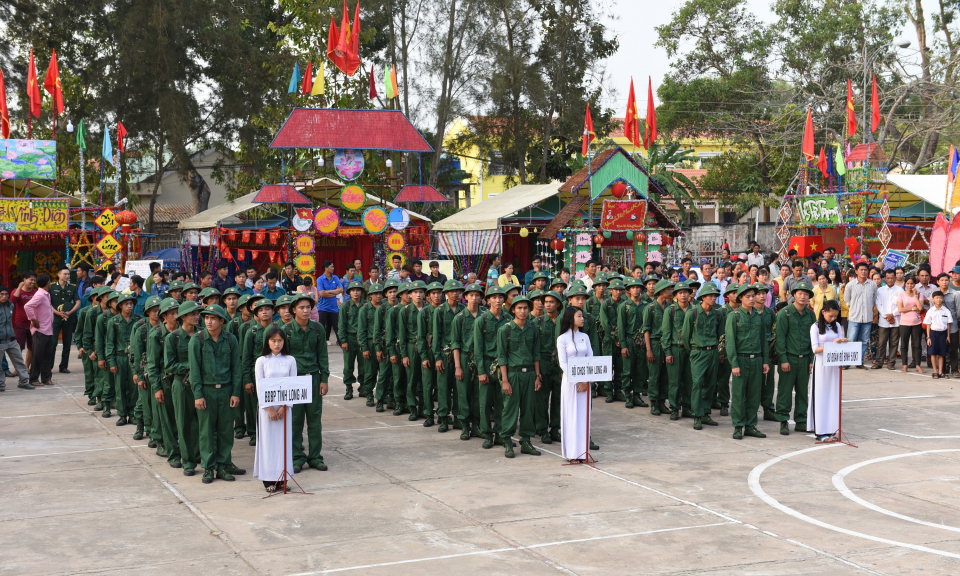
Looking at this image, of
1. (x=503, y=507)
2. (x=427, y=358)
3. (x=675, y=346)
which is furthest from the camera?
(x=675, y=346)

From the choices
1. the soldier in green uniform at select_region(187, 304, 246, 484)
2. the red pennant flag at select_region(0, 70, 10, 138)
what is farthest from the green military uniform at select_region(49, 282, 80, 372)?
the red pennant flag at select_region(0, 70, 10, 138)

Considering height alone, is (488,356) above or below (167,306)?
below

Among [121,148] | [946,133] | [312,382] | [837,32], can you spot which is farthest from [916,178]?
[121,148]

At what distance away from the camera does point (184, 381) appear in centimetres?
922

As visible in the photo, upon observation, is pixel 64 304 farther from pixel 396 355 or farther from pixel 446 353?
pixel 446 353

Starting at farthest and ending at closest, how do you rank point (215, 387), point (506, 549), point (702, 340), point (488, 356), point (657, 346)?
1. point (657, 346)
2. point (702, 340)
3. point (488, 356)
4. point (215, 387)
5. point (506, 549)

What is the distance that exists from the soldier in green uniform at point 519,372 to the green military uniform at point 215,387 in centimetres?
270

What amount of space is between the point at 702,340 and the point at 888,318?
255 inches

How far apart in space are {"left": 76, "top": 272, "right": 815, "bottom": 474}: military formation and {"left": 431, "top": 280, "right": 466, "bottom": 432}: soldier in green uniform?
0.02 m

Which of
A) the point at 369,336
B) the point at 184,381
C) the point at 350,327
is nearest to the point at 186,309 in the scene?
the point at 184,381

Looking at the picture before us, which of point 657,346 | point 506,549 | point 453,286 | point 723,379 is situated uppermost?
point 453,286

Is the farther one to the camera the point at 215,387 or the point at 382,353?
the point at 382,353

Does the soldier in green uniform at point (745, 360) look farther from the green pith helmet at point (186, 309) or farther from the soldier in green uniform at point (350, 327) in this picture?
the green pith helmet at point (186, 309)

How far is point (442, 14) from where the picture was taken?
107 ft
